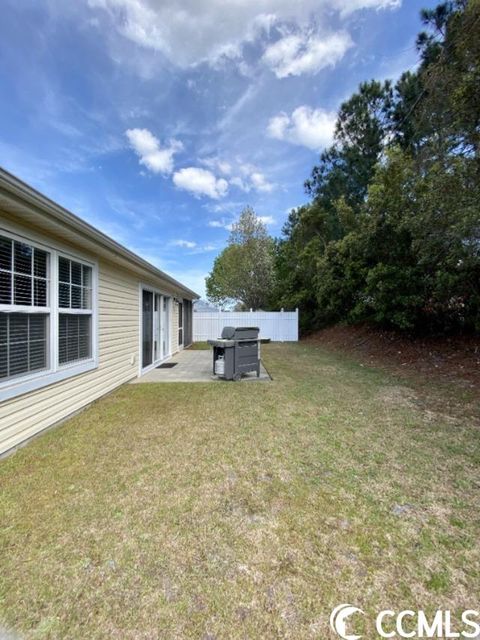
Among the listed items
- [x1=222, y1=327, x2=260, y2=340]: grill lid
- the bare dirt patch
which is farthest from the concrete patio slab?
the bare dirt patch

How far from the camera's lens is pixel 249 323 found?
48.4ft

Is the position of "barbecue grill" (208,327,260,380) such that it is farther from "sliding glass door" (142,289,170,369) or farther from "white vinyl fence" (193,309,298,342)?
"white vinyl fence" (193,309,298,342)

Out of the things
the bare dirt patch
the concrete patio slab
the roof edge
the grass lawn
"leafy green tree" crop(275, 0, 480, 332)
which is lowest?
the grass lawn

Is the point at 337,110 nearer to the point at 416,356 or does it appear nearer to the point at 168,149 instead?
the point at 168,149

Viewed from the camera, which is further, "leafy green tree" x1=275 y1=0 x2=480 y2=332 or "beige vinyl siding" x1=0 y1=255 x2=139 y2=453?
"leafy green tree" x1=275 y1=0 x2=480 y2=332

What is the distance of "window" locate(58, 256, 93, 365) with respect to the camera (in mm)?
3846

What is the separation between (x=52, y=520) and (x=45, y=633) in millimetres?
841

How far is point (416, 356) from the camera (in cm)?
819

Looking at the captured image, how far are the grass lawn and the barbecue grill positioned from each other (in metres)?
2.30

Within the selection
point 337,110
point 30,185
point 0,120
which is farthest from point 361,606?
point 337,110

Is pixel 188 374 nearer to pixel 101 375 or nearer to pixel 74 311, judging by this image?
pixel 101 375

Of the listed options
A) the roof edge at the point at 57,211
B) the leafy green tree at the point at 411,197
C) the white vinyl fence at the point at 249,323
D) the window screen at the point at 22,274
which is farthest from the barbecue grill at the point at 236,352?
the white vinyl fence at the point at 249,323

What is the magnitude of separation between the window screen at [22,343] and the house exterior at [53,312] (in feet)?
0.03

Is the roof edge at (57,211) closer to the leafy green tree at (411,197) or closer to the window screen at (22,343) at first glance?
the window screen at (22,343)
